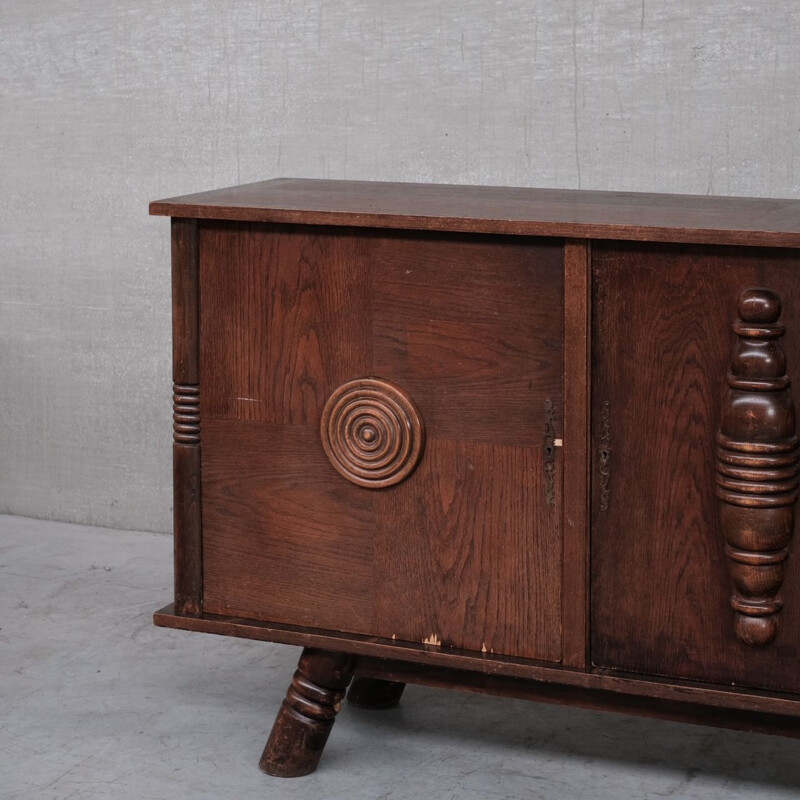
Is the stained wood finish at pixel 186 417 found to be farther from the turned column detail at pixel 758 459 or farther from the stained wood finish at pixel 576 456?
the turned column detail at pixel 758 459

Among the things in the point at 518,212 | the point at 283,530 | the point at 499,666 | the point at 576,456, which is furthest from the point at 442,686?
the point at 518,212

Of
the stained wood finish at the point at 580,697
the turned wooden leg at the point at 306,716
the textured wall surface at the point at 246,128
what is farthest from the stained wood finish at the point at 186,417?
the textured wall surface at the point at 246,128

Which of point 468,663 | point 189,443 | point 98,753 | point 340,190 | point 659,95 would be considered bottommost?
point 98,753

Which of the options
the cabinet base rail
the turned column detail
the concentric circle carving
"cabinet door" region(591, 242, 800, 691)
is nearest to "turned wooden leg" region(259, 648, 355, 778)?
the cabinet base rail

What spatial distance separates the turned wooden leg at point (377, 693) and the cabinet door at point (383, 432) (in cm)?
41

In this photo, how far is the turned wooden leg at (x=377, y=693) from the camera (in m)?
2.53

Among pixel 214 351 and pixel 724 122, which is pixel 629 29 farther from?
pixel 214 351

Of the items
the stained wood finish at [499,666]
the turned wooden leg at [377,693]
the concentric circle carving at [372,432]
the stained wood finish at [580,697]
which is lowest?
the turned wooden leg at [377,693]

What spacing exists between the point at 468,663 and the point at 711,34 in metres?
1.58

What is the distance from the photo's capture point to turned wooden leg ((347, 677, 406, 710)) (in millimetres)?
2531

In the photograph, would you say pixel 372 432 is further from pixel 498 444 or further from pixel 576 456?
pixel 576 456

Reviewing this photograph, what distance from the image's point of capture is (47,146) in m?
3.70

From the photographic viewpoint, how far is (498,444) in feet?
6.60

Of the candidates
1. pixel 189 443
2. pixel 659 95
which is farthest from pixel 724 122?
pixel 189 443
